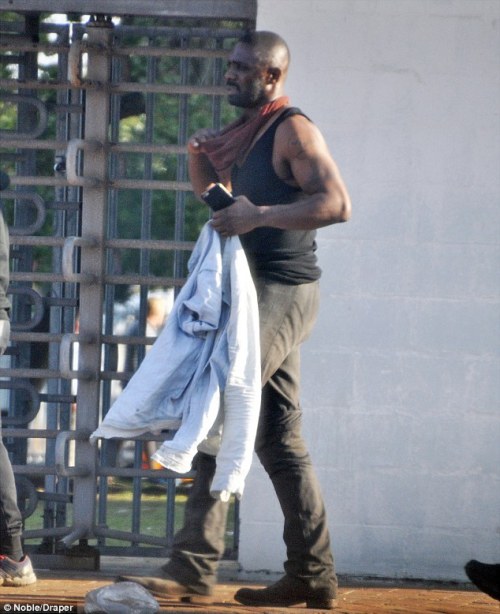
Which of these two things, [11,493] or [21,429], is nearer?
[11,493]

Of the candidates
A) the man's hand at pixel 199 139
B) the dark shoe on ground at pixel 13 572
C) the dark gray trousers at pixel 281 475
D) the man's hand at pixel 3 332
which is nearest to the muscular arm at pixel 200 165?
the man's hand at pixel 199 139

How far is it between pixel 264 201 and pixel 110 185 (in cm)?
170

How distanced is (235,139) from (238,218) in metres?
0.38

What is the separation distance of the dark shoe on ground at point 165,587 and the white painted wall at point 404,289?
1.38m

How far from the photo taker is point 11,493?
5.58 metres

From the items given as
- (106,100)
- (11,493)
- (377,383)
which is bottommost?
(11,493)

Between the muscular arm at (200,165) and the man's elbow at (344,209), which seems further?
the muscular arm at (200,165)

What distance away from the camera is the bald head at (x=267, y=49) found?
16.3ft

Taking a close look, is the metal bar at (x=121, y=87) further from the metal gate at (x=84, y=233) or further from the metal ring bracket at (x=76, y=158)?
the metal ring bracket at (x=76, y=158)

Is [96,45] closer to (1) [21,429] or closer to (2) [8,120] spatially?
(1) [21,429]

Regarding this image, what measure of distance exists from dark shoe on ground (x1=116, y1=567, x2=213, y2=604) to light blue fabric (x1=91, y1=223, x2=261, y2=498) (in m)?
0.45

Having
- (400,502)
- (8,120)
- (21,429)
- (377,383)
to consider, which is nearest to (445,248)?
(377,383)

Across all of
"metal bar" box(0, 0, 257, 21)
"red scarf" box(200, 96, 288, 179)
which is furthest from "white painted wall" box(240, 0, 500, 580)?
"red scarf" box(200, 96, 288, 179)

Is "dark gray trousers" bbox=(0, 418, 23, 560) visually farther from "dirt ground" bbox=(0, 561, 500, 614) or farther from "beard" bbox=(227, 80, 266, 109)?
"beard" bbox=(227, 80, 266, 109)
